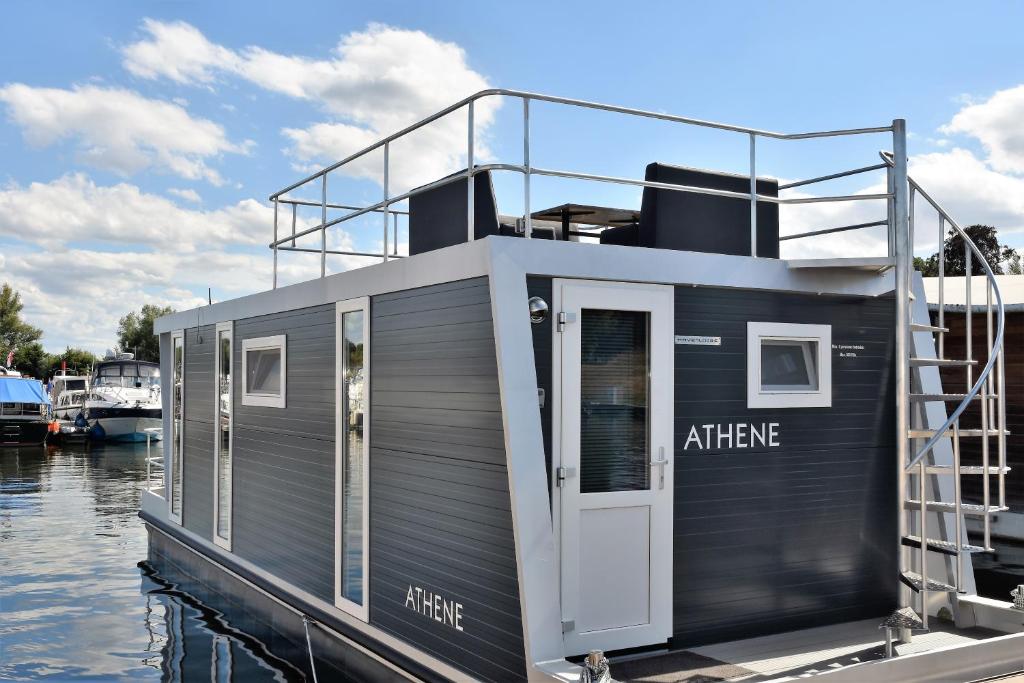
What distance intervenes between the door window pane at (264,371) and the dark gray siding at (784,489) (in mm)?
3999

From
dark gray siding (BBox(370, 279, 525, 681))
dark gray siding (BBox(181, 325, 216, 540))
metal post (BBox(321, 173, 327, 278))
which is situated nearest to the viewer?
dark gray siding (BBox(370, 279, 525, 681))

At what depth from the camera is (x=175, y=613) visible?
962 centimetres

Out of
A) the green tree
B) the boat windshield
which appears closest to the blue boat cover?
the boat windshield

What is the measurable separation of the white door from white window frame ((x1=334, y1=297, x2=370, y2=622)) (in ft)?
5.88

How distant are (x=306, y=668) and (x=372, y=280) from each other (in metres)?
3.13

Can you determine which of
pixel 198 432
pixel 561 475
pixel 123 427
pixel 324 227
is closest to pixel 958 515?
pixel 561 475

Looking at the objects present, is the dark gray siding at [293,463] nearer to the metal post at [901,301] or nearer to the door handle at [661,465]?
the door handle at [661,465]

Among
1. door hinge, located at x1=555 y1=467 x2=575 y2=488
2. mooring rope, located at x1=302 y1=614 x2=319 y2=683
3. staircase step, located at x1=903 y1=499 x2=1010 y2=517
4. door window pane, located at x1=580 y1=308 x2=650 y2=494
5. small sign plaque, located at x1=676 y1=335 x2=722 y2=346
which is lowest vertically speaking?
mooring rope, located at x1=302 y1=614 x2=319 y2=683

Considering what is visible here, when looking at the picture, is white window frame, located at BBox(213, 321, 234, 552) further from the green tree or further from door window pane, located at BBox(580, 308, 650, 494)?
the green tree

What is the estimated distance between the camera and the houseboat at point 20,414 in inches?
1129

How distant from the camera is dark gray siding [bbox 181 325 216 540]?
9547mm

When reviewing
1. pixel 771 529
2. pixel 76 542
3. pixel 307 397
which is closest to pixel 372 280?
pixel 307 397

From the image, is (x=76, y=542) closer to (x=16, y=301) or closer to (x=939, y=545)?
(x=939, y=545)

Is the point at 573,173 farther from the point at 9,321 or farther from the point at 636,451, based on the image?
the point at 9,321
